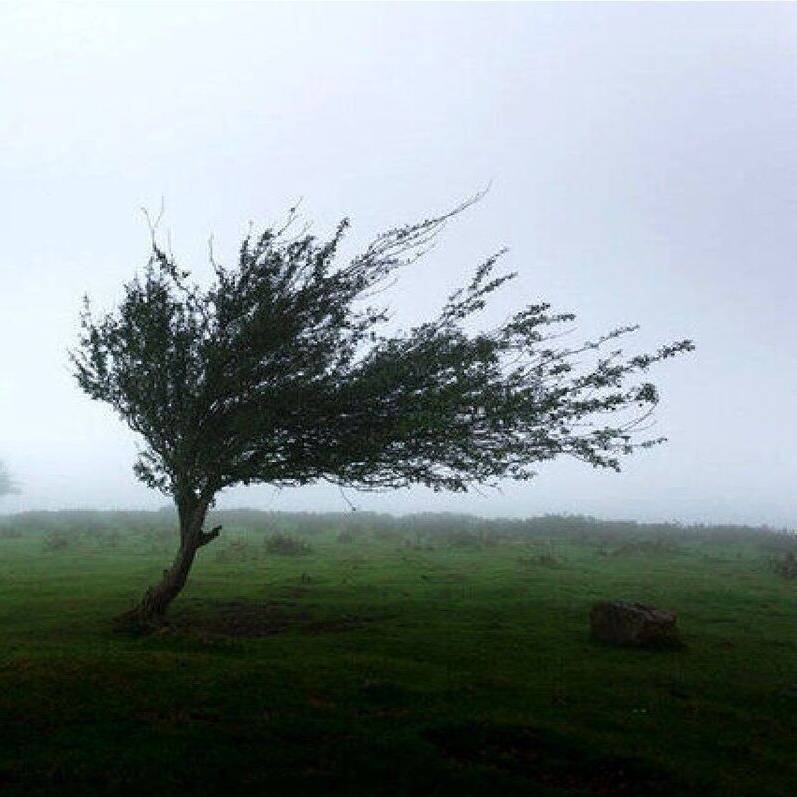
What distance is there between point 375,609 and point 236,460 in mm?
7264

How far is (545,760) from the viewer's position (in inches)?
371

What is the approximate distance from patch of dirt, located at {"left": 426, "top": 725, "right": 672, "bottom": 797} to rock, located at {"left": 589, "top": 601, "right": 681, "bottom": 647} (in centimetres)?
779

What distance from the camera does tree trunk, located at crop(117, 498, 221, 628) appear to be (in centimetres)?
1902

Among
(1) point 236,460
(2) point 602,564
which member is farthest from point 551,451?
(2) point 602,564

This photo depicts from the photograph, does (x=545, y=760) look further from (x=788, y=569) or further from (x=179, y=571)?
(x=788, y=569)

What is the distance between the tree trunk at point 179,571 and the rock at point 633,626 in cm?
1104

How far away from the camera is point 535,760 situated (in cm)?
941

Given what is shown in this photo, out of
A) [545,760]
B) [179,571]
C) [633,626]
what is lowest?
[545,760]

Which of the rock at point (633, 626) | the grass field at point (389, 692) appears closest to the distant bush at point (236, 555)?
the grass field at point (389, 692)

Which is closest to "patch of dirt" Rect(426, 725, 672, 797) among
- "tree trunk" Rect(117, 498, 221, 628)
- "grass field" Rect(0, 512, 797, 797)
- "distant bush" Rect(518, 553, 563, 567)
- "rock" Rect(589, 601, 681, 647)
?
"grass field" Rect(0, 512, 797, 797)

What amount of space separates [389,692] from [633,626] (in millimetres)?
7980

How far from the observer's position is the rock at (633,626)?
55.9ft

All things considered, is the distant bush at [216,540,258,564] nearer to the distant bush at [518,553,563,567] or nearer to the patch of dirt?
the distant bush at [518,553,563,567]

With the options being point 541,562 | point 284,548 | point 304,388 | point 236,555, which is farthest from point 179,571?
point 541,562
